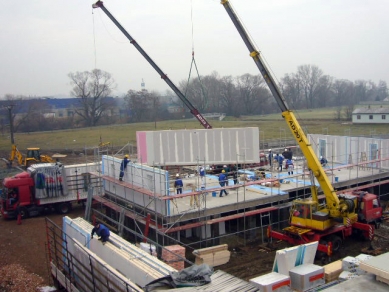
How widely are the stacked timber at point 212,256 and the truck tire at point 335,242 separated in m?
3.59

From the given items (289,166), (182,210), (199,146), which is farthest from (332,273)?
(199,146)

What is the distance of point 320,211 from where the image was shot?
1459 centimetres

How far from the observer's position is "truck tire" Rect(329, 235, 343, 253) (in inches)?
562

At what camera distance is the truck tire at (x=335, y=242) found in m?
14.3

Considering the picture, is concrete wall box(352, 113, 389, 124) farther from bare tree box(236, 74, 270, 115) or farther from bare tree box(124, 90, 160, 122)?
bare tree box(124, 90, 160, 122)

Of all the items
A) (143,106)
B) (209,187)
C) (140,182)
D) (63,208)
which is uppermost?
(143,106)

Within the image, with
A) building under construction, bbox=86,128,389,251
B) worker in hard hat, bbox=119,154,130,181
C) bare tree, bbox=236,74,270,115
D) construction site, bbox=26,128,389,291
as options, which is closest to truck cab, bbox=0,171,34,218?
construction site, bbox=26,128,389,291

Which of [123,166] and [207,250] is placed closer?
Answer: [207,250]

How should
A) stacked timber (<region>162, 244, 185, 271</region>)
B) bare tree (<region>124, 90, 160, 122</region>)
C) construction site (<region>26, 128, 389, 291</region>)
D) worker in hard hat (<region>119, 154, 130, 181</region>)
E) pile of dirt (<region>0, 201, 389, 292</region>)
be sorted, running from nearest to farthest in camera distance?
1. construction site (<region>26, 128, 389, 291</region>)
2. stacked timber (<region>162, 244, 185, 271</region>)
3. pile of dirt (<region>0, 201, 389, 292</region>)
4. worker in hard hat (<region>119, 154, 130, 181</region>)
5. bare tree (<region>124, 90, 160, 122</region>)

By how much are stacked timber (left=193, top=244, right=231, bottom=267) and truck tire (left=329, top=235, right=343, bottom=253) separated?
3.59 metres

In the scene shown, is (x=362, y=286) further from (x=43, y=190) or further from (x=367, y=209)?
(x=43, y=190)

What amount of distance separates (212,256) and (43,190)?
10850mm

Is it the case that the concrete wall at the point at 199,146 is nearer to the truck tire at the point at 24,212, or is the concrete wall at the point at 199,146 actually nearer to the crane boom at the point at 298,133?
the crane boom at the point at 298,133

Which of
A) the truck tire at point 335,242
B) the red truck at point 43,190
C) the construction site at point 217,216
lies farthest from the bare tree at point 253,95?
the truck tire at point 335,242
